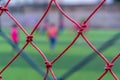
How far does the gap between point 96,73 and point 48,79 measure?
21.5 ft

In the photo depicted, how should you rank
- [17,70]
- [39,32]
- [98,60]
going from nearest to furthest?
[17,70]
[98,60]
[39,32]

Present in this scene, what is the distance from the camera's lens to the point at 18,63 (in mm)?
10375

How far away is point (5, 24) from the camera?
37.6m

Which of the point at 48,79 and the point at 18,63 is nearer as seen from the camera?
the point at 48,79

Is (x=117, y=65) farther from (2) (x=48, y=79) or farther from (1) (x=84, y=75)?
(2) (x=48, y=79)

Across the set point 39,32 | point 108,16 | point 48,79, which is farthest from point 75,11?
point 48,79

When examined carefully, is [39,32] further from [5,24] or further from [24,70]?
[24,70]

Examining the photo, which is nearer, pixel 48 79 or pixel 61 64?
pixel 48 79

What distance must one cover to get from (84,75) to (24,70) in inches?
59.5

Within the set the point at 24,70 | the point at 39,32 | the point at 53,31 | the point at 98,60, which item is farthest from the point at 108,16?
the point at 24,70

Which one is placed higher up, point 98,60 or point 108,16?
point 108,16

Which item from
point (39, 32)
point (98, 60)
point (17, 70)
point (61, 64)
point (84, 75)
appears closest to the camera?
point (84, 75)

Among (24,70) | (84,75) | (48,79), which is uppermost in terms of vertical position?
(24,70)

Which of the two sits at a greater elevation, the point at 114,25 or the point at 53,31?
the point at 114,25
